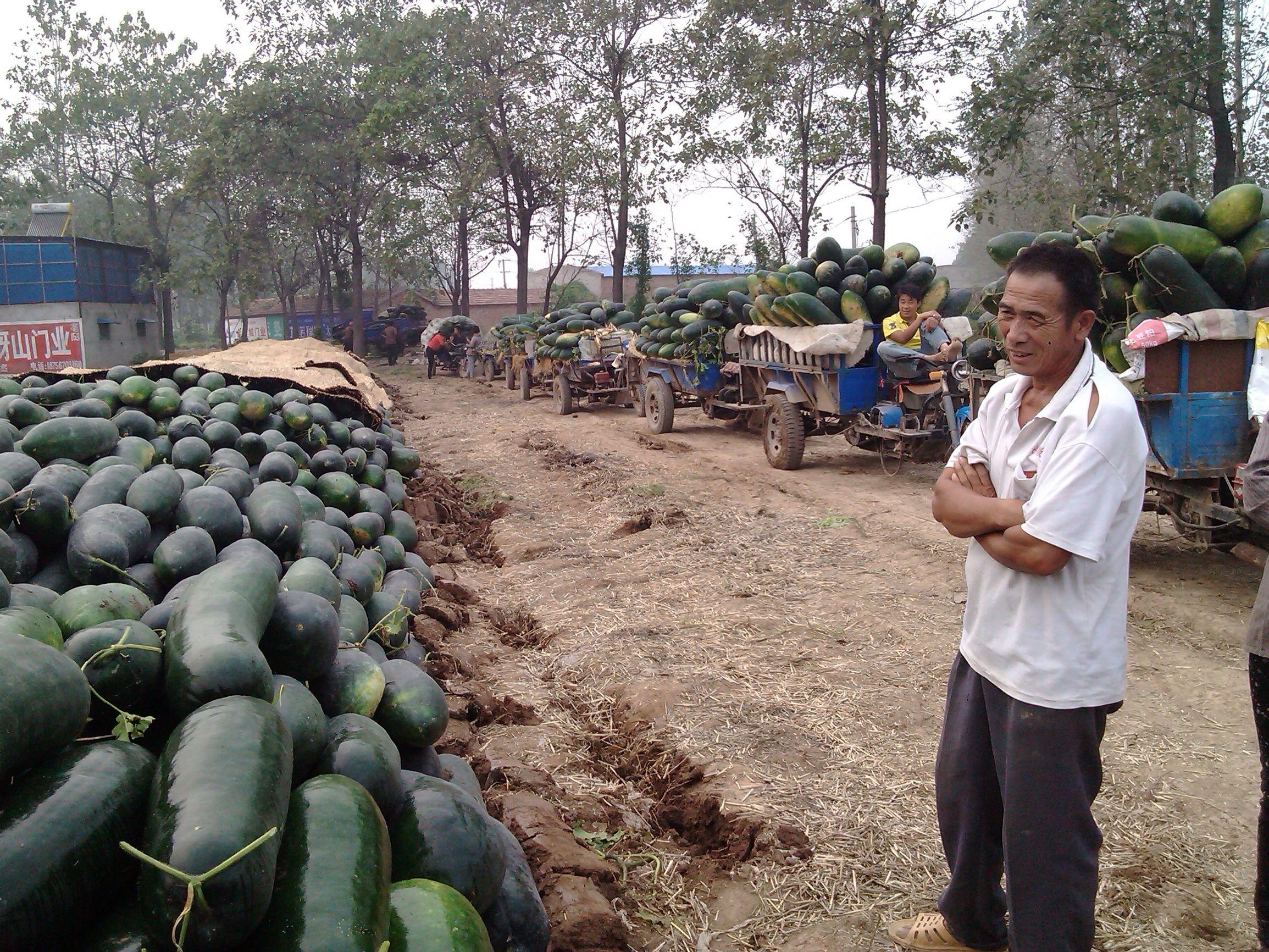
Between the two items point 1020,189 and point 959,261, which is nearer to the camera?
point 1020,189

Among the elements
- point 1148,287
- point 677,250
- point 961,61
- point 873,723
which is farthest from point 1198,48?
point 677,250

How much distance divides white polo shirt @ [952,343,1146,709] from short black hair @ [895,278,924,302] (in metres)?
8.44

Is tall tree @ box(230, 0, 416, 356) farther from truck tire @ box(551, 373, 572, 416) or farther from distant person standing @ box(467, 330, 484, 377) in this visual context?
truck tire @ box(551, 373, 572, 416)

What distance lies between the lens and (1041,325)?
2.42 m

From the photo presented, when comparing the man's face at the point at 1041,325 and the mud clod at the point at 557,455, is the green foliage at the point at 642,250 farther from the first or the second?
the man's face at the point at 1041,325

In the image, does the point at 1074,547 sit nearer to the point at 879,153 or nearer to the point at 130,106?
the point at 879,153

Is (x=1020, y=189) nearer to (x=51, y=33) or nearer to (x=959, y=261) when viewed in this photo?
(x=959, y=261)

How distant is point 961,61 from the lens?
17.3 meters

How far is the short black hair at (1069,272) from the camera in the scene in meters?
2.38

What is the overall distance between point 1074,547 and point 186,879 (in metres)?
2.06

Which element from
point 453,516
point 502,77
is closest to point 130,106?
point 502,77

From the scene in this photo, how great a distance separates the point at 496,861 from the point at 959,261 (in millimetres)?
66317

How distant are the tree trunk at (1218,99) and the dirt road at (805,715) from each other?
9.78m

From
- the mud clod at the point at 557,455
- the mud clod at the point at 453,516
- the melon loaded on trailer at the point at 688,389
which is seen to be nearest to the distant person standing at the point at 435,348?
the melon loaded on trailer at the point at 688,389
